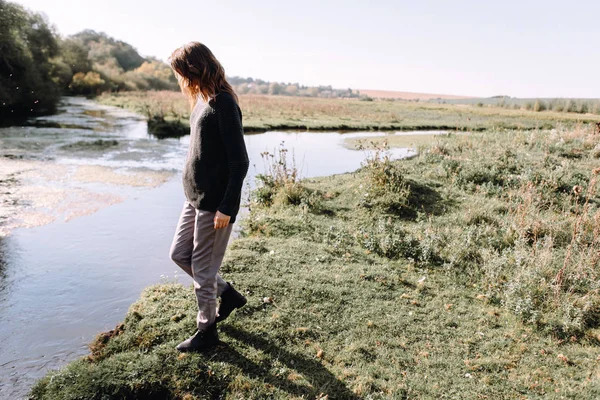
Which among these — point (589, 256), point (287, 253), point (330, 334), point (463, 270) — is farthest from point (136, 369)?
point (589, 256)

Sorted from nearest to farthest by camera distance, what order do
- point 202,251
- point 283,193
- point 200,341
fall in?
point 202,251 → point 200,341 → point 283,193

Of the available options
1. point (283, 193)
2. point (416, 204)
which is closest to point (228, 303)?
point (283, 193)

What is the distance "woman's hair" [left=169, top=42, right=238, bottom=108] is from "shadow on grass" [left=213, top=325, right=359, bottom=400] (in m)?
2.19

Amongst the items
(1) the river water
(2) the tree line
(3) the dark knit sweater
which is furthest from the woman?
(2) the tree line

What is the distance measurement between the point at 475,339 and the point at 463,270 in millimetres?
1643

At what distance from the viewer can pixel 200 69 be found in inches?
118

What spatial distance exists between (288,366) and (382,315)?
4.55ft

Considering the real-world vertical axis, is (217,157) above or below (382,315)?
above

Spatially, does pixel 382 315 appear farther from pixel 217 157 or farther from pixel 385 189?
pixel 385 189

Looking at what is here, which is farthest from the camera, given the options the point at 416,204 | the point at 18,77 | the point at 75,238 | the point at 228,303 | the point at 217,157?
the point at 18,77

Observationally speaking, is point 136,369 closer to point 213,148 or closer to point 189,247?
point 189,247

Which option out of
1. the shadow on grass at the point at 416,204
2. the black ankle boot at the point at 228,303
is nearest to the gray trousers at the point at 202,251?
the black ankle boot at the point at 228,303

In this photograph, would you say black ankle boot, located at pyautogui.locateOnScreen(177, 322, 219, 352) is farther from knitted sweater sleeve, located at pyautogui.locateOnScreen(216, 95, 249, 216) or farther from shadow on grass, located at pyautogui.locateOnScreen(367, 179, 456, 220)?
shadow on grass, located at pyautogui.locateOnScreen(367, 179, 456, 220)

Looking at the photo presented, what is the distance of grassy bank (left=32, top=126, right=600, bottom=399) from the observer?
3314 millimetres
